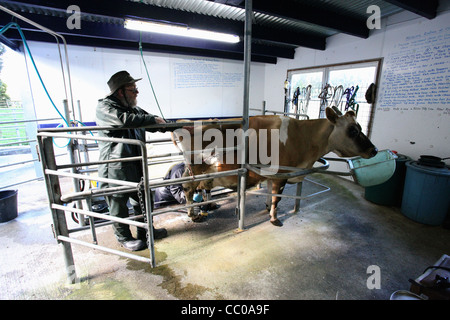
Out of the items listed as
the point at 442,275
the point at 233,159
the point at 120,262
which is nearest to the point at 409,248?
the point at 442,275

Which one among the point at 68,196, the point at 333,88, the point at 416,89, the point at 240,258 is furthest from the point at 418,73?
the point at 68,196

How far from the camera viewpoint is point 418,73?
380 cm

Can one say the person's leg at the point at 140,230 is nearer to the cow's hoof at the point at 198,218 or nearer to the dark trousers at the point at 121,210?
the dark trousers at the point at 121,210

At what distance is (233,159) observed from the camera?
2.94 metres

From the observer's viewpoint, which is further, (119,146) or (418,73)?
(418,73)

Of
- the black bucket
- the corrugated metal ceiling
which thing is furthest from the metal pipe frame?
the corrugated metal ceiling

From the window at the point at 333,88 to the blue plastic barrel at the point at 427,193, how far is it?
1589 mm

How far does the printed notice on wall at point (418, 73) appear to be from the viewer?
351 centimetres

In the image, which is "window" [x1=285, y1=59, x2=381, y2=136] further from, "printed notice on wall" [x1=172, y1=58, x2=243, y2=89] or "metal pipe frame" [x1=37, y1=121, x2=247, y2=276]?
"metal pipe frame" [x1=37, y1=121, x2=247, y2=276]

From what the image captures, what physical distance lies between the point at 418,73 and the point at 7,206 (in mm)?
7029

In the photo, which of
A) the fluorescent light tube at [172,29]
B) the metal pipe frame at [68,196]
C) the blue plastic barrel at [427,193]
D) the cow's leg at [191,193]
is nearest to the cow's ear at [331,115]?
the blue plastic barrel at [427,193]

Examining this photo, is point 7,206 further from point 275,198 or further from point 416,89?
point 416,89

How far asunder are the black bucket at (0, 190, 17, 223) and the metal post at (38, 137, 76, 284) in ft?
6.82
